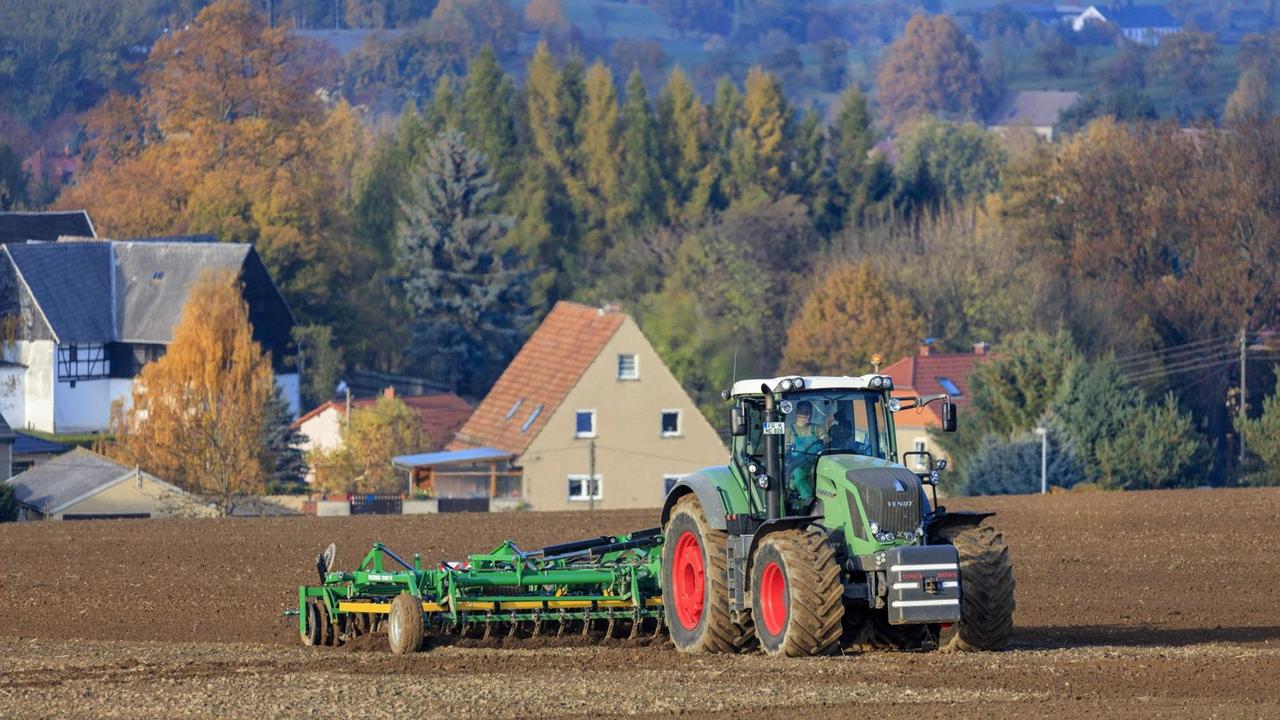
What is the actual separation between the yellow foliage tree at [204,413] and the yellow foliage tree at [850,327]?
20490 millimetres

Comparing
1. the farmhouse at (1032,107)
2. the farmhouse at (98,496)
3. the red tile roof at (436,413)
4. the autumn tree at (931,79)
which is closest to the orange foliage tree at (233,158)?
the red tile roof at (436,413)

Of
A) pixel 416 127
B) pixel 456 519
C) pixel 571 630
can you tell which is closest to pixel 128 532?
pixel 456 519

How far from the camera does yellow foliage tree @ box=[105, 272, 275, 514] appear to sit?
47.3 metres

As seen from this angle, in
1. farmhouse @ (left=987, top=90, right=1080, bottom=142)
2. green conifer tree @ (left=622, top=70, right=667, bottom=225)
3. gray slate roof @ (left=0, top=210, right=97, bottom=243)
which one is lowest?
gray slate roof @ (left=0, top=210, right=97, bottom=243)

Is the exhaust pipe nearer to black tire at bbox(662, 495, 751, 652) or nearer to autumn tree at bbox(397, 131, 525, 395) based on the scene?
black tire at bbox(662, 495, 751, 652)

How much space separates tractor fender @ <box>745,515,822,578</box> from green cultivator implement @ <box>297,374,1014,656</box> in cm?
1

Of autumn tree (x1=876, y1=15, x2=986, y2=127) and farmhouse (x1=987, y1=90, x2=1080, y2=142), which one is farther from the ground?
autumn tree (x1=876, y1=15, x2=986, y2=127)

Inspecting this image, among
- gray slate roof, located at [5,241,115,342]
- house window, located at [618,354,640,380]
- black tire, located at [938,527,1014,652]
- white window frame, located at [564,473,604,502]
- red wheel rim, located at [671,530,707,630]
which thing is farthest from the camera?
gray slate roof, located at [5,241,115,342]

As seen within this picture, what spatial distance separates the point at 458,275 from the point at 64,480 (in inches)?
1272

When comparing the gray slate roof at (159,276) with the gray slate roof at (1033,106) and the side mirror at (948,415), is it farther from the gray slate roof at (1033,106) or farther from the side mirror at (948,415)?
the gray slate roof at (1033,106)

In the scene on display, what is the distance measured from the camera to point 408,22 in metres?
196

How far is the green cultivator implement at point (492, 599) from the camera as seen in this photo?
1586 cm

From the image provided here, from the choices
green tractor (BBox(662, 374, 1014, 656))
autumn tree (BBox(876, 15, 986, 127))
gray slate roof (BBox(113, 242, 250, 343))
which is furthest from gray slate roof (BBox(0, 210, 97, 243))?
autumn tree (BBox(876, 15, 986, 127))

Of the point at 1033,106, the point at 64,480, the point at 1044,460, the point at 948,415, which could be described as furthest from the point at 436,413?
the point at 1033,106
